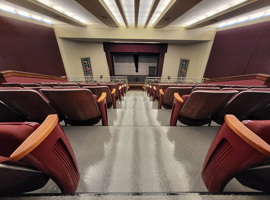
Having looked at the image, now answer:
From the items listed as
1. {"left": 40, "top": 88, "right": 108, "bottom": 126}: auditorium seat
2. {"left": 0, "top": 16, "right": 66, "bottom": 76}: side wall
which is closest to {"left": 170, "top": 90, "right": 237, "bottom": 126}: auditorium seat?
{"left": 40, "top": 88, "right": 108, "bottom": 126}: auditorium seat

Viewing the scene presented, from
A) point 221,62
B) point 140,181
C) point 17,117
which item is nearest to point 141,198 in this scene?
point 140,181

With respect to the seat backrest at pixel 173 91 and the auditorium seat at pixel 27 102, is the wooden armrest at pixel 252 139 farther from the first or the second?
the auditorium seat at pixel 27 102

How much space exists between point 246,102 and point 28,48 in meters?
7.04

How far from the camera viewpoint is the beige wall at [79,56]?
18.4ft

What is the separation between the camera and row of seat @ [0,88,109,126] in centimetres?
83

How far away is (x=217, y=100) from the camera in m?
0.92

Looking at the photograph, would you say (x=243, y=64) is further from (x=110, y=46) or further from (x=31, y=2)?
(x=31, y=2)

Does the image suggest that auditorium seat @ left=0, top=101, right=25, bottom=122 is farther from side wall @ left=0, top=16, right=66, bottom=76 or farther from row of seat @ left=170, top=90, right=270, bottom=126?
side wall @ left=0, top=16, right=66, bottom=76

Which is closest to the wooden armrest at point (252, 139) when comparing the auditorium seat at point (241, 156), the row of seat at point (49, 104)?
the auditorium seat at point (241, 156)

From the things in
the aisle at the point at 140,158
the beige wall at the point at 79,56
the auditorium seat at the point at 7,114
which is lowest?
the aisle at the point at 140,158

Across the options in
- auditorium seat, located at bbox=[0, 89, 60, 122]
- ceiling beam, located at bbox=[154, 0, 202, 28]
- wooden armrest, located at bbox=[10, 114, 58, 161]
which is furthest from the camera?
ceiling beam, located at bbox=[154, 0, 202, 28]

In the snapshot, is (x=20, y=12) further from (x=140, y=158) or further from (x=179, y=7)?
(x=140, y=158)

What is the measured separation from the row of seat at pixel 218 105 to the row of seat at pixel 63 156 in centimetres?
48

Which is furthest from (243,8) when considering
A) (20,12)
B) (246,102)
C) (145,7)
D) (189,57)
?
(20,12)
